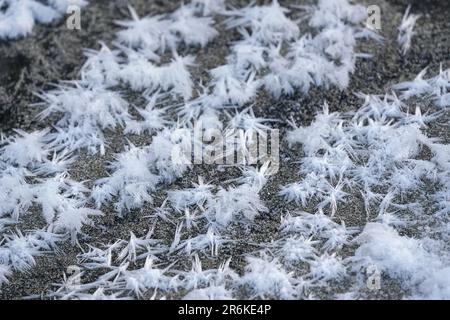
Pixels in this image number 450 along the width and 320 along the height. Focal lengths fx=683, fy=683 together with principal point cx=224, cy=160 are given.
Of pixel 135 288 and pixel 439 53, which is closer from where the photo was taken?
pixel 135 288

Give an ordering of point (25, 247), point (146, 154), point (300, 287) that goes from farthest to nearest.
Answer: point (146, 154) → point (25, 247) → point (300, 287)

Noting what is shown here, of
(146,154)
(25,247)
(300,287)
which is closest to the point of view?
(300,287)

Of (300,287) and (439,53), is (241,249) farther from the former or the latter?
(439,53)

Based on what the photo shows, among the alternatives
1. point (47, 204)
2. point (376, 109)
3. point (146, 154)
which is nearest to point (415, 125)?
point (376, 109)

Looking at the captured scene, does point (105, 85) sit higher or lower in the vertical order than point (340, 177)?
higher

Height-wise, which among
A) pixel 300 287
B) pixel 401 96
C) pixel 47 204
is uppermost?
pixel 401 96

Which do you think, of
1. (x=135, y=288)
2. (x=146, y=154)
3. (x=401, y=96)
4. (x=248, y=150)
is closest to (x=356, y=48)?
(x=401, y=96)
